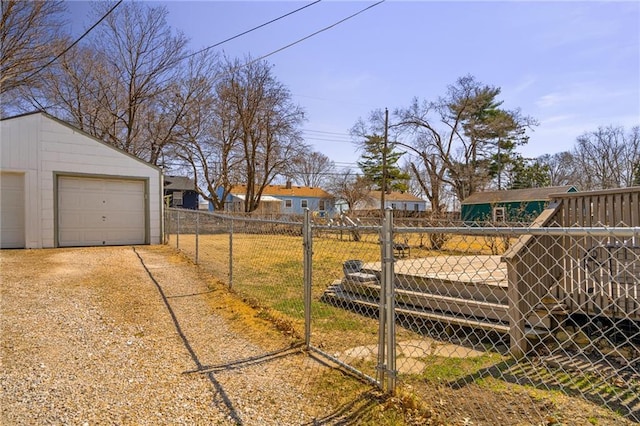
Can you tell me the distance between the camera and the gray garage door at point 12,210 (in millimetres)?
10391

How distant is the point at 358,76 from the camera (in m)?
13.2

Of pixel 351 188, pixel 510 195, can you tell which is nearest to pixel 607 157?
pixel 510 195

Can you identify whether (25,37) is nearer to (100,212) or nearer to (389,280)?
(100,212)

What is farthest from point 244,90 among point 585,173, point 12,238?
point 585,173

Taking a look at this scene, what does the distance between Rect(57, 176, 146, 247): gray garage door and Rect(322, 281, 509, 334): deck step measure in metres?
Answer: 8.52

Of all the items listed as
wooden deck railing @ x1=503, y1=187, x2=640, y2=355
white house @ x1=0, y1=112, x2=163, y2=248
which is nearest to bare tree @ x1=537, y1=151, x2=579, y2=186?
white house @ x1=0, y1=112, x2=163, y2=248

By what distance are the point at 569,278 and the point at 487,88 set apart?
28.8 meters

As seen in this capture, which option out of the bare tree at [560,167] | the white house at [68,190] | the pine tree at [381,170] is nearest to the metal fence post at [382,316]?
the white house at [68,190]

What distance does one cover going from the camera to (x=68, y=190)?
11.2m

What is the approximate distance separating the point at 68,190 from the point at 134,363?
32.7 feet

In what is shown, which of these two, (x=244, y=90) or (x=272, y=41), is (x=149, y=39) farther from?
(x=272, y=41)

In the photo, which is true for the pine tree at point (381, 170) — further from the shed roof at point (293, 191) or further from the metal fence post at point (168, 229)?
the metal fence post at point (168, 229)

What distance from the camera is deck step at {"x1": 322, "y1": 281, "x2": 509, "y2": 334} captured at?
4.62 meters

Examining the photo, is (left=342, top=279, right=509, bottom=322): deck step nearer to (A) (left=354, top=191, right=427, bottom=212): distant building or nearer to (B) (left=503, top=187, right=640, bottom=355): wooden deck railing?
(B) (left=503, top=187, right=640, bottom=355): wooden deck railing
